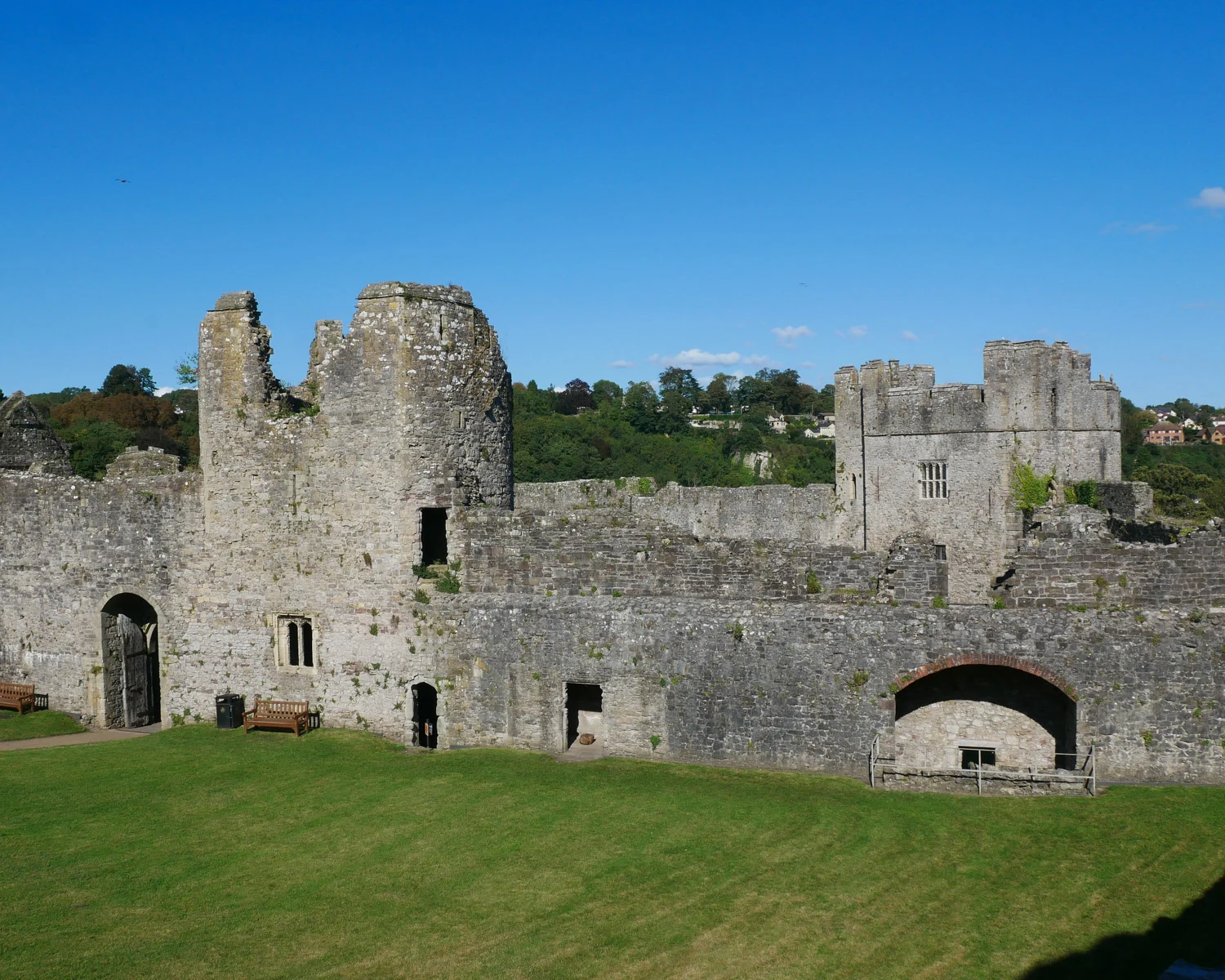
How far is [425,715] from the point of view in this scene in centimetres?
1941

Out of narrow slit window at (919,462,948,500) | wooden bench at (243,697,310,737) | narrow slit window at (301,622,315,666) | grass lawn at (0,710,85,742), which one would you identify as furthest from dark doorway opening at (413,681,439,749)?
narrow slit window at (919,462,948,500)

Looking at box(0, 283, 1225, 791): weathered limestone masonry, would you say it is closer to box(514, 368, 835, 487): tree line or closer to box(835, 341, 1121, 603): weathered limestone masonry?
box(835, 341, 1121, 603): weathered limestone masonry

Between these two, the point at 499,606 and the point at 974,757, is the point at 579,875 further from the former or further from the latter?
the point at 974,757

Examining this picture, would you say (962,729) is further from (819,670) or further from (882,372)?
(882,372)

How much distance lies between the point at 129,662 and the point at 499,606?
29.2ft

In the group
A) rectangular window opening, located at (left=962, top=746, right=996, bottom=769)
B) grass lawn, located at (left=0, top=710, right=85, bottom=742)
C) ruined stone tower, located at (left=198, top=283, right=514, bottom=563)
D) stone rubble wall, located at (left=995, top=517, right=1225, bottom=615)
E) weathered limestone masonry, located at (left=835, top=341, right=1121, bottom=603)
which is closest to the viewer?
stone rubble wall, located at (left=995, top=517, right=1225, bottom=615)

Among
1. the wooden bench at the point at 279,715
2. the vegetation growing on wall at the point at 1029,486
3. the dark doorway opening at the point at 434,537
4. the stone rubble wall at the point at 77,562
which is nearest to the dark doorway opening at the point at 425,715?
the wooden bench at the point at 279,715

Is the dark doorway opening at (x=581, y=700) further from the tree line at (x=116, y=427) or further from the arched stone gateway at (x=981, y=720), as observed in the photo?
the tree line at (x=116, y=427)

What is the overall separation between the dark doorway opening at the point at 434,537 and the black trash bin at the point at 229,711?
427 centimetres

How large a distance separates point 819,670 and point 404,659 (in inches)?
281

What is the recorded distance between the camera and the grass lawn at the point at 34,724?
2059 centimetres

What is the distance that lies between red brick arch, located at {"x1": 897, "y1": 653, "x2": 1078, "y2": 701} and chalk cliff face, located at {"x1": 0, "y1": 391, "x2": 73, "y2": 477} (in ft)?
63.2

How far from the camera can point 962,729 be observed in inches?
651

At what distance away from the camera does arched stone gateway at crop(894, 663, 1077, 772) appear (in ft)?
52.5
